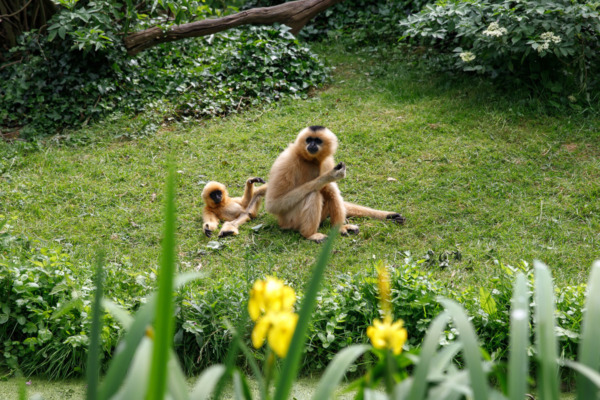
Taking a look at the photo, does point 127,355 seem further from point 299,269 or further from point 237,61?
point 237,61

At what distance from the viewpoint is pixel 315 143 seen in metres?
6.13

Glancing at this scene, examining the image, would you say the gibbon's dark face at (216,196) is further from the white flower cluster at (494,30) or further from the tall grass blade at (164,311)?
the tall grass blade at (164,311)

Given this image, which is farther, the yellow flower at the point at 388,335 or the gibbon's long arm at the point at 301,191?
the gibbon's long arm at the point at 301,191

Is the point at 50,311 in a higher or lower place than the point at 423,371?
lower

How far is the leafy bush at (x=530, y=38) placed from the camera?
7.80 metres

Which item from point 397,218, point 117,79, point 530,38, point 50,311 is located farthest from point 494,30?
point 50,311

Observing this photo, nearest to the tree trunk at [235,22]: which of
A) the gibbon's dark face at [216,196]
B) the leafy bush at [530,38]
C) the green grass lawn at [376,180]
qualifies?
the green grass lawn at [376,180]

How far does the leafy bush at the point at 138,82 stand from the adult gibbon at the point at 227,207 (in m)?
2.42

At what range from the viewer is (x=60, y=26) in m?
8.84

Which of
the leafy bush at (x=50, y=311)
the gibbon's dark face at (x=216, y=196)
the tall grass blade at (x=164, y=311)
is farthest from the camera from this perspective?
the gibbon's dark face at (x=216, y=196)

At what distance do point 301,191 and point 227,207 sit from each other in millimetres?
994

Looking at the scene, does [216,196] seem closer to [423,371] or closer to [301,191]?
[301,191]

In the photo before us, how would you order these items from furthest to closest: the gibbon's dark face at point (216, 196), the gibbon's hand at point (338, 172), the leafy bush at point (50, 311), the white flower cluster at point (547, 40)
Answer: the white flower cluster at point (547, 40)
the gibbon's dark face at point (216, 196)
the gibbon's hand at point (338, 172)
the leafy bush at point (50, 311)

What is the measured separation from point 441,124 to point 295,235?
3.05 meters
